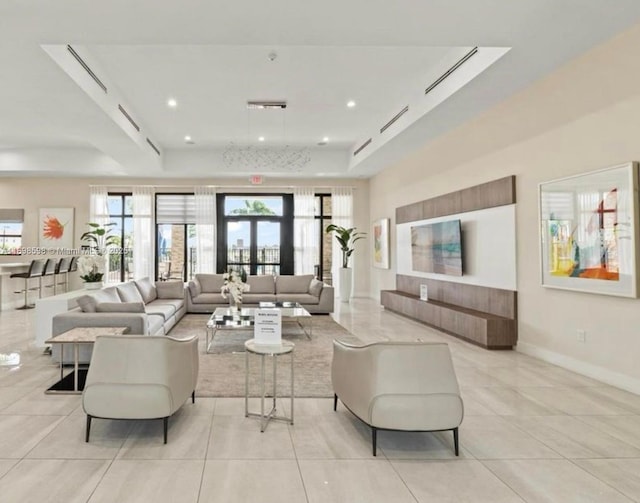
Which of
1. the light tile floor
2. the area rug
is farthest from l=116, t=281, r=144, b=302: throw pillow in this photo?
the light tile floor

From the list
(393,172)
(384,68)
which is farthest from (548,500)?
(393,172)

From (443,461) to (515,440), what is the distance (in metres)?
0.67

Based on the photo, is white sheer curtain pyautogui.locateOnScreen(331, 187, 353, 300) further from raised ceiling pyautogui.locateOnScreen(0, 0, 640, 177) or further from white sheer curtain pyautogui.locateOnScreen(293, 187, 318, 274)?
raised ceiling pyautogui.locateOnScreen(0, 0, 640, 177)

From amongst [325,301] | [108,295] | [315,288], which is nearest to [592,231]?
[325,301]

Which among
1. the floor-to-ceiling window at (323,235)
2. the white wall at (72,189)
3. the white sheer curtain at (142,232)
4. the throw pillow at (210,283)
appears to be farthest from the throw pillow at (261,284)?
the white sheer curtain at (142,232)

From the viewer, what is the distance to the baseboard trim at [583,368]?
3701 millimetres

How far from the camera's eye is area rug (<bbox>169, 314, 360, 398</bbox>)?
3.82m

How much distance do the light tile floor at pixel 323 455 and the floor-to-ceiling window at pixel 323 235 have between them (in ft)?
24.8

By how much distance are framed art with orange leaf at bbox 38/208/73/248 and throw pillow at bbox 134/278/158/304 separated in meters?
4.69

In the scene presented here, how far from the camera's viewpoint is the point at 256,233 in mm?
10883

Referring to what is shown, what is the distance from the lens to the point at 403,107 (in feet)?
21.4

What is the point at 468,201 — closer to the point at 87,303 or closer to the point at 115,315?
the point at 115,315

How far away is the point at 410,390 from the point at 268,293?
6056 mm

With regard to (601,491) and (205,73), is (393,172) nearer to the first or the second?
(205,73)
